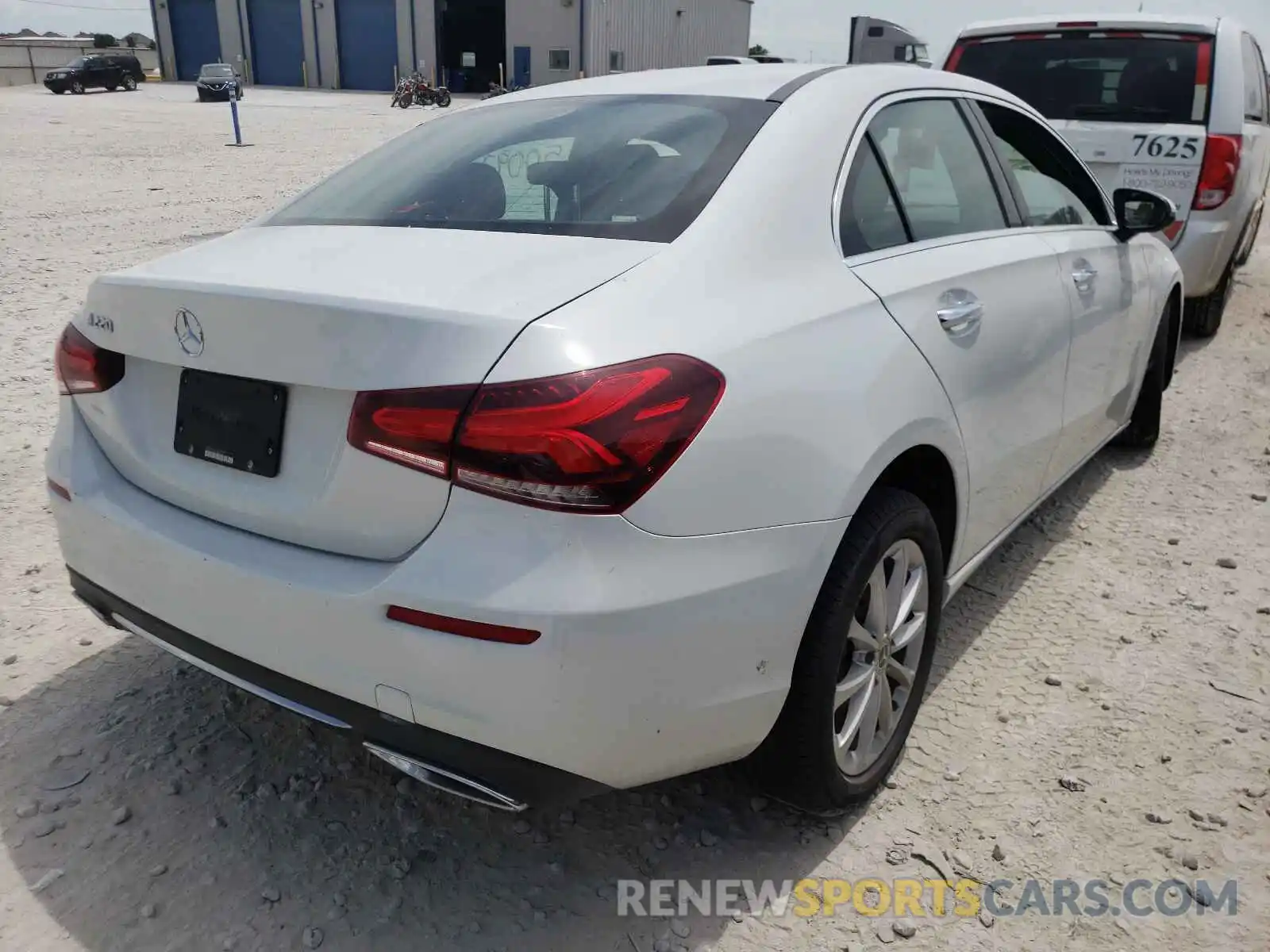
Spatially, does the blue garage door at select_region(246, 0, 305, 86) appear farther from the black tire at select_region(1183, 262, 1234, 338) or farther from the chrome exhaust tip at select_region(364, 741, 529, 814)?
the chrome exhaust tip at select_region(364, 741, 529, 814)

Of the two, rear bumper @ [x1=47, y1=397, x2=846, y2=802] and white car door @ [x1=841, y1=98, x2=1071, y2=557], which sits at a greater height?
white car door @ [x1=841, y1=98, x2=1071, y2=557]

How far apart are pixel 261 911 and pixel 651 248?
156 cm

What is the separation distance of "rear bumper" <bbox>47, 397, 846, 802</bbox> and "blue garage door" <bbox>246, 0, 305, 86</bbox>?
48112 mm

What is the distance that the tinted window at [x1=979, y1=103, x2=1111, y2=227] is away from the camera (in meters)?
3.21

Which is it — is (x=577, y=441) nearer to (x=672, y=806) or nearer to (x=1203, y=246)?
(x=672, y=806)

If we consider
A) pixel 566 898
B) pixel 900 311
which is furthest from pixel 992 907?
pixel 900 311

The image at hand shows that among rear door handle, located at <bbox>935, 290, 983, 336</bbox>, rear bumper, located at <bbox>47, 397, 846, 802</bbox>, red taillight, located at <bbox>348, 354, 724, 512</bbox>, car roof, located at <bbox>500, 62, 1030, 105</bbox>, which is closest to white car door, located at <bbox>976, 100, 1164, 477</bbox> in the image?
car roof, located at <bbox>500, 62, 1030, 105</bbox>

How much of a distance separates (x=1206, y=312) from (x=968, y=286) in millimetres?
5437

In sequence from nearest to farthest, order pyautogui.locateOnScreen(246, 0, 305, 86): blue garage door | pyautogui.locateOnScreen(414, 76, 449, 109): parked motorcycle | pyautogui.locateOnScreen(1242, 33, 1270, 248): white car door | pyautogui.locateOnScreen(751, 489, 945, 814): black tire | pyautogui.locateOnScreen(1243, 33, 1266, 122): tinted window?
pyautogui.locateOnScreen(751, 489, 945, 814): black tire
pyautogui.locateOnScreen(1242, 33, 1270, 248): white car door
pyautogui.locateOnScreen(1243, 33, 1266, 122): tinted window
pyautogui.locateOnScreen(414, 76, 449, 109): parked motorcycle
pyautogui.locateOnScreen(246, 0, 305, 86): blue garage door

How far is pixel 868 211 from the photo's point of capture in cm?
239

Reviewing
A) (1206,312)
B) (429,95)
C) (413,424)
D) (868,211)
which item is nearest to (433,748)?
(413,424)

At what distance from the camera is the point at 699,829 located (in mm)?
2375

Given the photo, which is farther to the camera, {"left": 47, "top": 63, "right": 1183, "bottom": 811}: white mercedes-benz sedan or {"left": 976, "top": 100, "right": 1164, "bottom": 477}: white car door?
{"left": 976, "top": 100, "right": 1164, "bottom": 477}: white car door

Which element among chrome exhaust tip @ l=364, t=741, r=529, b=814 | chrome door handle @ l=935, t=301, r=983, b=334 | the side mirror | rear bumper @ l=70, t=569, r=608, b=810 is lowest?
chrome exhaust tip @ l=364, t=741, r=529, b=814
